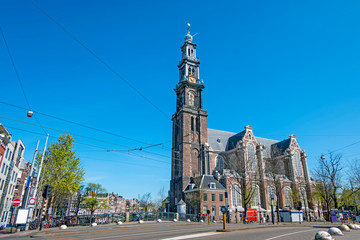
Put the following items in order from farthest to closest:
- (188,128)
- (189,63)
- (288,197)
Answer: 1. (189,63)
2. (188,128)
3. (288,197)

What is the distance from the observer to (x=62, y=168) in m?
28.2

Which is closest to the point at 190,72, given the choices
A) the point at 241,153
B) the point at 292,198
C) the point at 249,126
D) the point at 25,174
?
the point at 249,126

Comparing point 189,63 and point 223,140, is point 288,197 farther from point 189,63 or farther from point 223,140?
point 189,63

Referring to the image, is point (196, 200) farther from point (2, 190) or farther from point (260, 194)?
point (2, 190)

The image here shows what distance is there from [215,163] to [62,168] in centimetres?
3668

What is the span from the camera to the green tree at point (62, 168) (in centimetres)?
2772

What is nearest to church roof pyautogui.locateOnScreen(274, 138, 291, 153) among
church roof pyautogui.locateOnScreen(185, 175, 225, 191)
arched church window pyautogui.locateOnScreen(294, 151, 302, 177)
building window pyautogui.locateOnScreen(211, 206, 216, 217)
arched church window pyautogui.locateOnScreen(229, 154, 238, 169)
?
arched church window pyautogui.locateOnScreen(294, 151, 302, 177)

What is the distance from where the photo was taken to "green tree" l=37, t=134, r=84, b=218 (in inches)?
1091

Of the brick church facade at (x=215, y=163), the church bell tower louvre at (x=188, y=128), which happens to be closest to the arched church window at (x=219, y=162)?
the brick church facade at (x=215, y=163)

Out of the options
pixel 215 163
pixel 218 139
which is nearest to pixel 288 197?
pixel 215 163

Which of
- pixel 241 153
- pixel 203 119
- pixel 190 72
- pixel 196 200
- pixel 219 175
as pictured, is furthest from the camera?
pixel 190 72

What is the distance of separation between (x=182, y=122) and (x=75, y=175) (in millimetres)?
31780

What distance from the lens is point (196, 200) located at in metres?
42.9

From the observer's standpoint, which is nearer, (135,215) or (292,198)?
(135,215)
